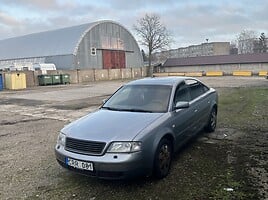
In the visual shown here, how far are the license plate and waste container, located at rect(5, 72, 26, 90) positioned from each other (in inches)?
1061

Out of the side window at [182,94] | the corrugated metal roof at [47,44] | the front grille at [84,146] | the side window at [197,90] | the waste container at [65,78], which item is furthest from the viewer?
the corrugated metal roof at [47,44]

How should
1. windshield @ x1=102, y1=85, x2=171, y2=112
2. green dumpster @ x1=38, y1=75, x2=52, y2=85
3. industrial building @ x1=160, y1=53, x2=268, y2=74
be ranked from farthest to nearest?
industrial building @ x1=160, y1=53, x2=268, y2=74
green dumpster @ x1=38, y1=75, x2=52, y2=85
windshield @ x1=102, y1=85, x2=171, y2=112

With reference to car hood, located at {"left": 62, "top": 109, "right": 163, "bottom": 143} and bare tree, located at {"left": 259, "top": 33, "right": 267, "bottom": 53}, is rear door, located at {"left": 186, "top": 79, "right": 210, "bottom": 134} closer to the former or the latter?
car hood, located at {"left": 62, "top": 109, "right": 163, "bottom": 143}

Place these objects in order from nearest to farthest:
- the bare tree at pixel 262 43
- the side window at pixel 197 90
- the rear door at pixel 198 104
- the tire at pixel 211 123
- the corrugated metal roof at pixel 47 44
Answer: the rear door at pixel 198 104 → the side window at pixel 197 90 → the tire at pixel 211 123 → the corrugated metal roof at pixel 47 44 → the bare tree at pixel 262 43

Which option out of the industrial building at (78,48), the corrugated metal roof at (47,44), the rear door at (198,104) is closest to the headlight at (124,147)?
the rear door at (198,104)

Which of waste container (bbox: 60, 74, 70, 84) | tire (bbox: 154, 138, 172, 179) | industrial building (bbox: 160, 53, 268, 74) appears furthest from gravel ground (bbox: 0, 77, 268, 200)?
industrial building (bbox: 160, 53, 268, 74)

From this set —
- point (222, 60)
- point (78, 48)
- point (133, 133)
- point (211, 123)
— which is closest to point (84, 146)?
point (133, 133)

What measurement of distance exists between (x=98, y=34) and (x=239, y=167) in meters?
41.8

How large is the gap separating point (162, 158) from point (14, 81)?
89.9 ft

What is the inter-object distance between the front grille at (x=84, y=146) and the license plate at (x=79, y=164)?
14cm

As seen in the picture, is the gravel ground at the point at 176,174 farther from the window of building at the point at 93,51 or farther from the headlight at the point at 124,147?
the window of building at the point at 93,51

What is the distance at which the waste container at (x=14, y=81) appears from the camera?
28.4 metres

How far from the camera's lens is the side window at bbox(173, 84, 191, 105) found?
211 inches

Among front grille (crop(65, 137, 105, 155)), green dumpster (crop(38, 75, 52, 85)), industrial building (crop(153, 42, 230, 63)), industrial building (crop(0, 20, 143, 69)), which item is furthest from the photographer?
industrial building (crop(153, 42, 230, 63))
